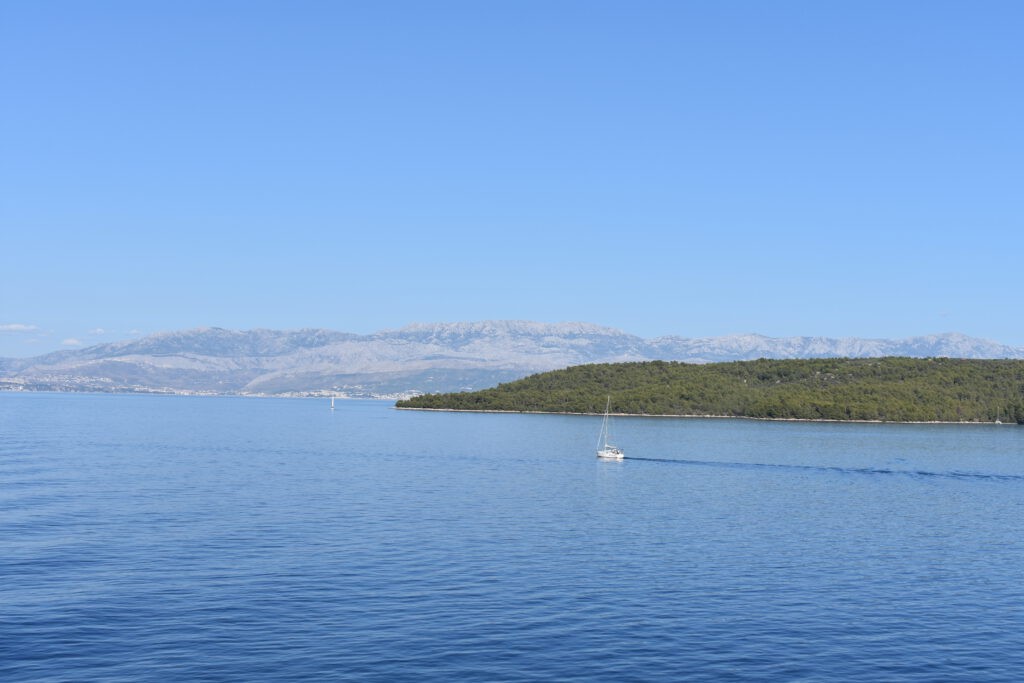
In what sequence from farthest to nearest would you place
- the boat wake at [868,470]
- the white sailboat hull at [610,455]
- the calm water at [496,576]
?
the white sailboat hull at [610,455] < the boat wake at [868,470] < the calm water at [496,576]

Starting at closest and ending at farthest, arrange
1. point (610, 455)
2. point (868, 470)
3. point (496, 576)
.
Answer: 1. point (496, 576)
2. point (868, 470)
3. point (610, 455)

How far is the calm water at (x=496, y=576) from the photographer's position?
3341 centimetres

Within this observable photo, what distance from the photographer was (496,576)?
45.8 m

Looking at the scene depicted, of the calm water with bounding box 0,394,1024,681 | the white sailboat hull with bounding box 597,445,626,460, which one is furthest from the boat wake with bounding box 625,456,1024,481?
the calm water with bounding box 0,394,1024,681

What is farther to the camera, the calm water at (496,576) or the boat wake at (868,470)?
the boat wake at (868,470)

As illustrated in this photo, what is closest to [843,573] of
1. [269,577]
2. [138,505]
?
[269,577]

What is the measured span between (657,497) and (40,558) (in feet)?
159

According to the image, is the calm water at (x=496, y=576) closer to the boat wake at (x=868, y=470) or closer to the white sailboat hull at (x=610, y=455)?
the boat wake at (x=868, y=470)

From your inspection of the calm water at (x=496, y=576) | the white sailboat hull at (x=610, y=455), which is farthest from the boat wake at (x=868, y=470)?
the calm water at (x=496, y=576)

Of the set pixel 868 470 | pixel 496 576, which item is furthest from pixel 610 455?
pixel 496 576

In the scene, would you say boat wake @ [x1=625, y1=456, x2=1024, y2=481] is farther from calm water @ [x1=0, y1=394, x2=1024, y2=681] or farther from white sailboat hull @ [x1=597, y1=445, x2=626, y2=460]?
calm water @ [x1=0, y1=394, x2=1024, y2=681]

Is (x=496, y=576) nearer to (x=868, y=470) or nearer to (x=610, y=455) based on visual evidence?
(x=610, y=455)

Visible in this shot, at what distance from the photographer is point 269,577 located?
4456 cm

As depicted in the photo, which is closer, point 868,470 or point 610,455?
point 868,470
